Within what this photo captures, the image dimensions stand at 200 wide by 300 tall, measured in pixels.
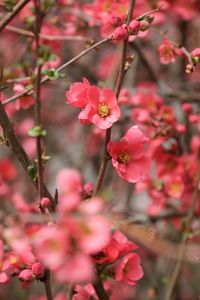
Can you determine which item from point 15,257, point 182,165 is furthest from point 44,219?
point 182,165

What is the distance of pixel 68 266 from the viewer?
31.2 inches

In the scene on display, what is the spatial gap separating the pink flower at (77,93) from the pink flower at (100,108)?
0.01m

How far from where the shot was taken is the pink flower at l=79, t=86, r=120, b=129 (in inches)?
49.6

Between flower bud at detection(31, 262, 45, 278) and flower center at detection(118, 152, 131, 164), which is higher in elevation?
flower center at detection(118, 152, 131, 164)

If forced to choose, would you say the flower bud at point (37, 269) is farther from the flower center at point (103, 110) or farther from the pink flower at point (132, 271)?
the flower center at point (103, 110)

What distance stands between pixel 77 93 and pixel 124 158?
0.20 metres

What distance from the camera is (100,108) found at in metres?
1.28

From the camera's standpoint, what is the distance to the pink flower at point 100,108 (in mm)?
1260

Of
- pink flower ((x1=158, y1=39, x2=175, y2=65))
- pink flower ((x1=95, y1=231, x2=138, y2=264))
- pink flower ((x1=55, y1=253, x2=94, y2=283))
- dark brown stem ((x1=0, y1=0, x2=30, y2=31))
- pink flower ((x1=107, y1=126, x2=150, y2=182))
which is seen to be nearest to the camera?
pink flower ((x1=55, y1=253, x2=94, y2=283))

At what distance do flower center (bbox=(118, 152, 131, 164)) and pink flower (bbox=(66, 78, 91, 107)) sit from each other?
6.5 inches

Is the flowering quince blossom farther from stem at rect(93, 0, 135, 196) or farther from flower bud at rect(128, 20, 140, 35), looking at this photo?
flower bud at rect(128, 20, 140, 35)

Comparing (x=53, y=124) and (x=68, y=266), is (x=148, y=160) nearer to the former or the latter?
(x=68, y=266)

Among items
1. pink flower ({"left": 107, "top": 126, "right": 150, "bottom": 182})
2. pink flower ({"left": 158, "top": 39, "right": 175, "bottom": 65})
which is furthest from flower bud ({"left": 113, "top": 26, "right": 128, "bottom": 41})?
pink flower ({"left": 158, "top": 39, "right": 175, "bottom": 65})

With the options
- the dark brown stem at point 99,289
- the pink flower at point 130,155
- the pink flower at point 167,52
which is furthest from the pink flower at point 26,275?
the pink flower at point 167,52
